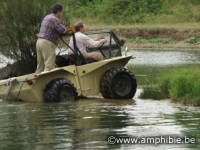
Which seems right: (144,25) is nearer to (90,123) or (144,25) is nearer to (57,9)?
(57,9)

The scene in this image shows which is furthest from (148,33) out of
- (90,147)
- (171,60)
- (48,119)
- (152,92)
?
(90,147)

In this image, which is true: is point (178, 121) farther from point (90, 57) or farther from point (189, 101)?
point (90, 57)

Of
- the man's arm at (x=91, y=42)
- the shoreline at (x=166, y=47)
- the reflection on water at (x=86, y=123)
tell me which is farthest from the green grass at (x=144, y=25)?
the reflection on water at (x=86, y=123)

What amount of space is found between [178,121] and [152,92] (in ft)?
14.7

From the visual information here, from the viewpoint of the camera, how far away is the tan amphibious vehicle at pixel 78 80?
1795cm

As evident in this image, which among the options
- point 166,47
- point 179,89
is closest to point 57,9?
point 179,89

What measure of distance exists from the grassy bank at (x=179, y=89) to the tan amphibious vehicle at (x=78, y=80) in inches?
22.8

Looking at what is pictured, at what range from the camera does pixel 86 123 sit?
47.3ft

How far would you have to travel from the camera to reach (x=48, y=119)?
49.9ft

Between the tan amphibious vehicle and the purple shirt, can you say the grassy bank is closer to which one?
the tan amphibious vehicle

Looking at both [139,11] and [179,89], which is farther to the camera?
[139,11]

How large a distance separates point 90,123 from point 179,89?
12.2 feet

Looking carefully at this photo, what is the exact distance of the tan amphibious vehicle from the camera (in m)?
18.0

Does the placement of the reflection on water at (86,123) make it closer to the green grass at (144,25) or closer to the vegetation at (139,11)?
the green grass at (144,25)
